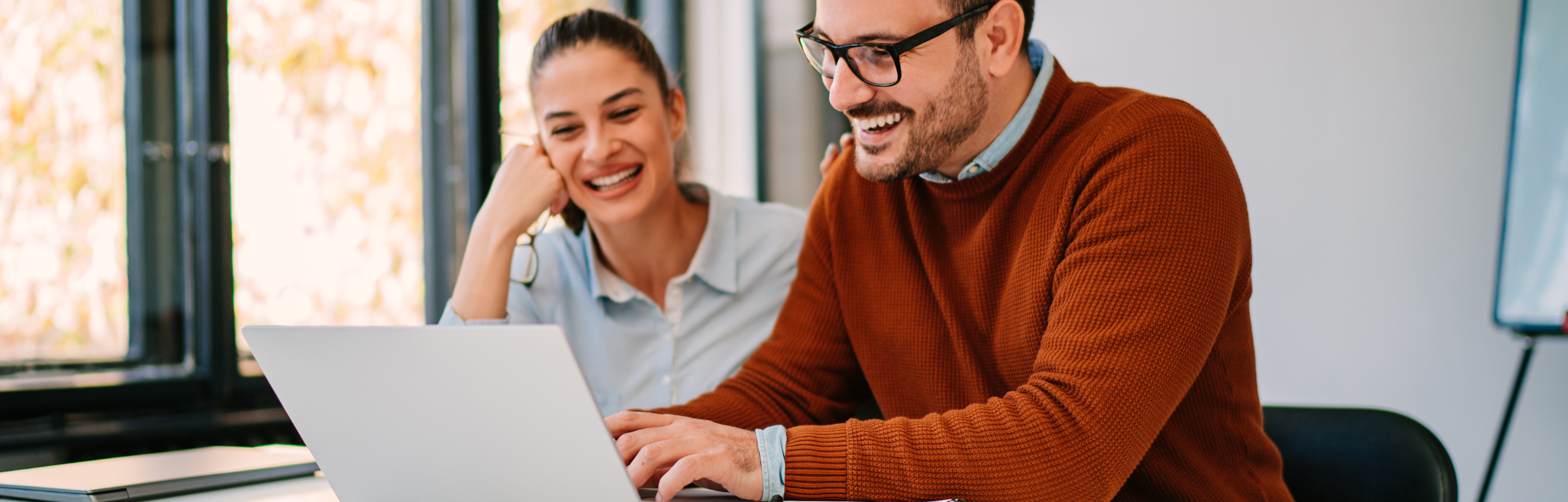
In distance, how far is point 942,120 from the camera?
3.53 feet

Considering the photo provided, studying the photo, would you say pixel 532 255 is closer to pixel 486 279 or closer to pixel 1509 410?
pixel 486 279

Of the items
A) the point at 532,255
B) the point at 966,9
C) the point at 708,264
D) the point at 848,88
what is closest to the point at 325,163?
the point at 532,255

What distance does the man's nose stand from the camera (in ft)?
3.57

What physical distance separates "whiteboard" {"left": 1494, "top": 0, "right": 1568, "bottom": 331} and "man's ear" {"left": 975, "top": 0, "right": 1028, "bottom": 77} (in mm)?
1081

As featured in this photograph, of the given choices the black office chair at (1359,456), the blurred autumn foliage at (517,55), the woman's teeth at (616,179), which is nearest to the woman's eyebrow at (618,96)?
the woman's teeth at (616,179)

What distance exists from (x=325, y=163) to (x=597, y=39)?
101cm

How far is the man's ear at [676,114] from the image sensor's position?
5.46 feet

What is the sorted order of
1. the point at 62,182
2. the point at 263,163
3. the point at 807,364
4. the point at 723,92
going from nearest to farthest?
the point at 807,364 → the point at 62,182 → the point at 263,163 → the point at 723,92

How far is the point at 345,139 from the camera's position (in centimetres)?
224

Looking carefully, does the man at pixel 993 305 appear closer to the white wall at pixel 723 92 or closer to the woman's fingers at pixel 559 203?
the woman's fingers at pixel 559 203

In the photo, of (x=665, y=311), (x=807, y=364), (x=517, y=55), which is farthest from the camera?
(x=517, y=55)

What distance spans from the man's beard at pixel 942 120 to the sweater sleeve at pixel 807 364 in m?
0.19

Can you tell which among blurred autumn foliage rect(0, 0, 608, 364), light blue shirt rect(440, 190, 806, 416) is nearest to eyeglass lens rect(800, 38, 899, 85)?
light blue shirt rect(440, 190, 806, 416)

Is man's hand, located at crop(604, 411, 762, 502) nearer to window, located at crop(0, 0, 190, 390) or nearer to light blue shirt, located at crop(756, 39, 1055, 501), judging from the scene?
light blue shirt, located at crop(756, 39, 1055, 501)
